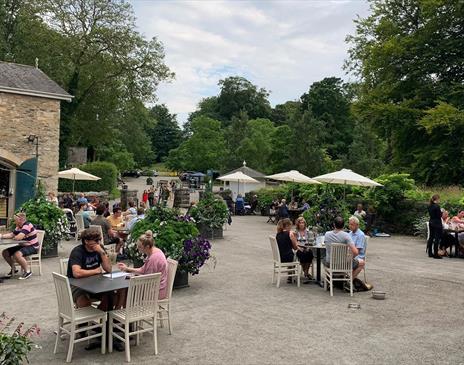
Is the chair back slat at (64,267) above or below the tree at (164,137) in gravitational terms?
below

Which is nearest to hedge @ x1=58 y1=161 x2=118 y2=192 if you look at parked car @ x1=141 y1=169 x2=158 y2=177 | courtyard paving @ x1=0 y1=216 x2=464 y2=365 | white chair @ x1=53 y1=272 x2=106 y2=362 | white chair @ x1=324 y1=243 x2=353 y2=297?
courtyard paving @ x1=0 y1=216 x2=464 y2=365

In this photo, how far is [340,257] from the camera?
27.5 feet

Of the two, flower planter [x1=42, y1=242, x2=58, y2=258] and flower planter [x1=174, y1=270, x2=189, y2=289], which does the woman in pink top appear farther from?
flower planter [x1=42, y1=242, x2=58, y2=258]

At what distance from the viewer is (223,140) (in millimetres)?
55781

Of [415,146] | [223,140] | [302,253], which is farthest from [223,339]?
[223,140]

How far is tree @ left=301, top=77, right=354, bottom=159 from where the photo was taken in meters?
53.1

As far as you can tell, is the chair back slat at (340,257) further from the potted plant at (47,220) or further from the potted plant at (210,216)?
the potted plant at (210,216)

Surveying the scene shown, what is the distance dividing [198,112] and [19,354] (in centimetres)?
9094

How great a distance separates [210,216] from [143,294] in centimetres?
987

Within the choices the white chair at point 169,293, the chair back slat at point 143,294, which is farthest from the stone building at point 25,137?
the chair back slat at point 143,294

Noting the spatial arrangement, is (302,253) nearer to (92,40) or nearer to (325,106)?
(92,40)

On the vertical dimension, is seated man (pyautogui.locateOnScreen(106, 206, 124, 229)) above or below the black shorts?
above

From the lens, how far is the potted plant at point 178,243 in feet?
27.2

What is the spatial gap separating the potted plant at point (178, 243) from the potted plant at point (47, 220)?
3224 millimetres
